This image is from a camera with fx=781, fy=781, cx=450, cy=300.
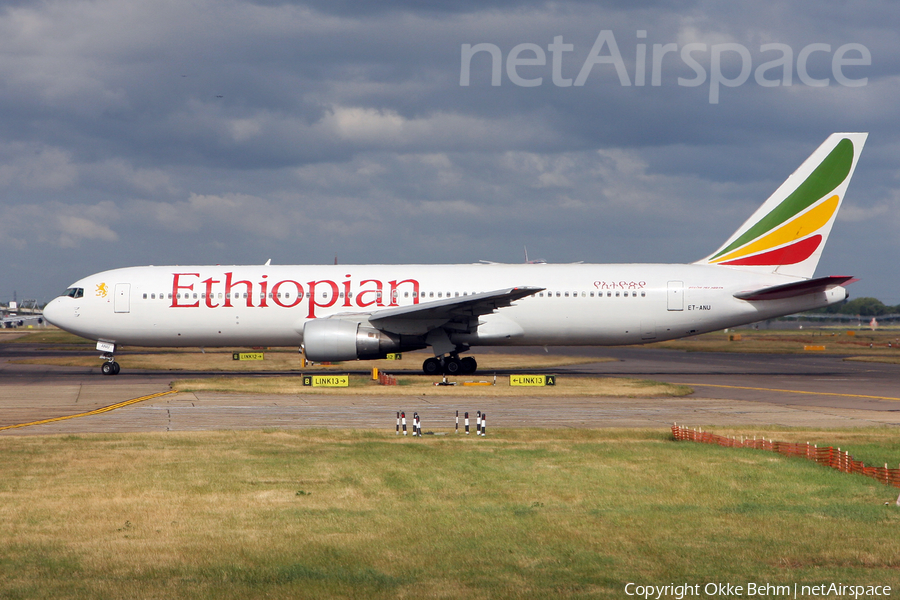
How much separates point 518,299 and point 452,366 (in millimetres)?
3768

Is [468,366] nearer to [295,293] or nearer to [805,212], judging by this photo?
[295,293]

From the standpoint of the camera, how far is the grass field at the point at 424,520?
284 inches

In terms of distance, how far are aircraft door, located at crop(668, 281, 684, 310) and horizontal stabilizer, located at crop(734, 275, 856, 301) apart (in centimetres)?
207

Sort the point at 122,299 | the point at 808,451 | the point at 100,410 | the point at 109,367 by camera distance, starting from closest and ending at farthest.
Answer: the point at 808,451, the point at 100,410, the point at 122,299, the point at 109,367

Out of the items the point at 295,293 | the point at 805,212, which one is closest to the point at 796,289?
the point at 805,212

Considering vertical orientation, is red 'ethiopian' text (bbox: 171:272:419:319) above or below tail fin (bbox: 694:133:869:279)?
below

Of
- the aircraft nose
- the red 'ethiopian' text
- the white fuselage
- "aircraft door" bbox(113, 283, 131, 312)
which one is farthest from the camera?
the aircraft nose

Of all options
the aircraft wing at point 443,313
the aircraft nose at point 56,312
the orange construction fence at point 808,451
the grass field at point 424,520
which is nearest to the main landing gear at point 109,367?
the aircraft nose at point 56,312

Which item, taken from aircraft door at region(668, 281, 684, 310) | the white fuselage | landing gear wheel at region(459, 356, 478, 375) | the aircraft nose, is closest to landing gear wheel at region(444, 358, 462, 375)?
landing gear wheel at region(459, 356, 478, 375)

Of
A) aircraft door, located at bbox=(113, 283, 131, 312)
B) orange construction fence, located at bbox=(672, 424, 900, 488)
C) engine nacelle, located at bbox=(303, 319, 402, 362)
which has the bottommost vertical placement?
orange construction fence, located at bbox=(672, 424, 900, 488)

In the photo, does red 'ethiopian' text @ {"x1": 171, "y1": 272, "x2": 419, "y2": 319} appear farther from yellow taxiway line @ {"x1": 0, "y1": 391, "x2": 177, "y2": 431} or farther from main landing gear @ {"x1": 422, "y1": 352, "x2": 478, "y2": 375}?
yellow taxiway line @ {"x1": 0, "y1": 391, "x2": 177, "y2": 431}

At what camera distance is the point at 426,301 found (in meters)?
31.7

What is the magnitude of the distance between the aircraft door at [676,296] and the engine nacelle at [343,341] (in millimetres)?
11108

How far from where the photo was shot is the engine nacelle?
28562 millimetres
